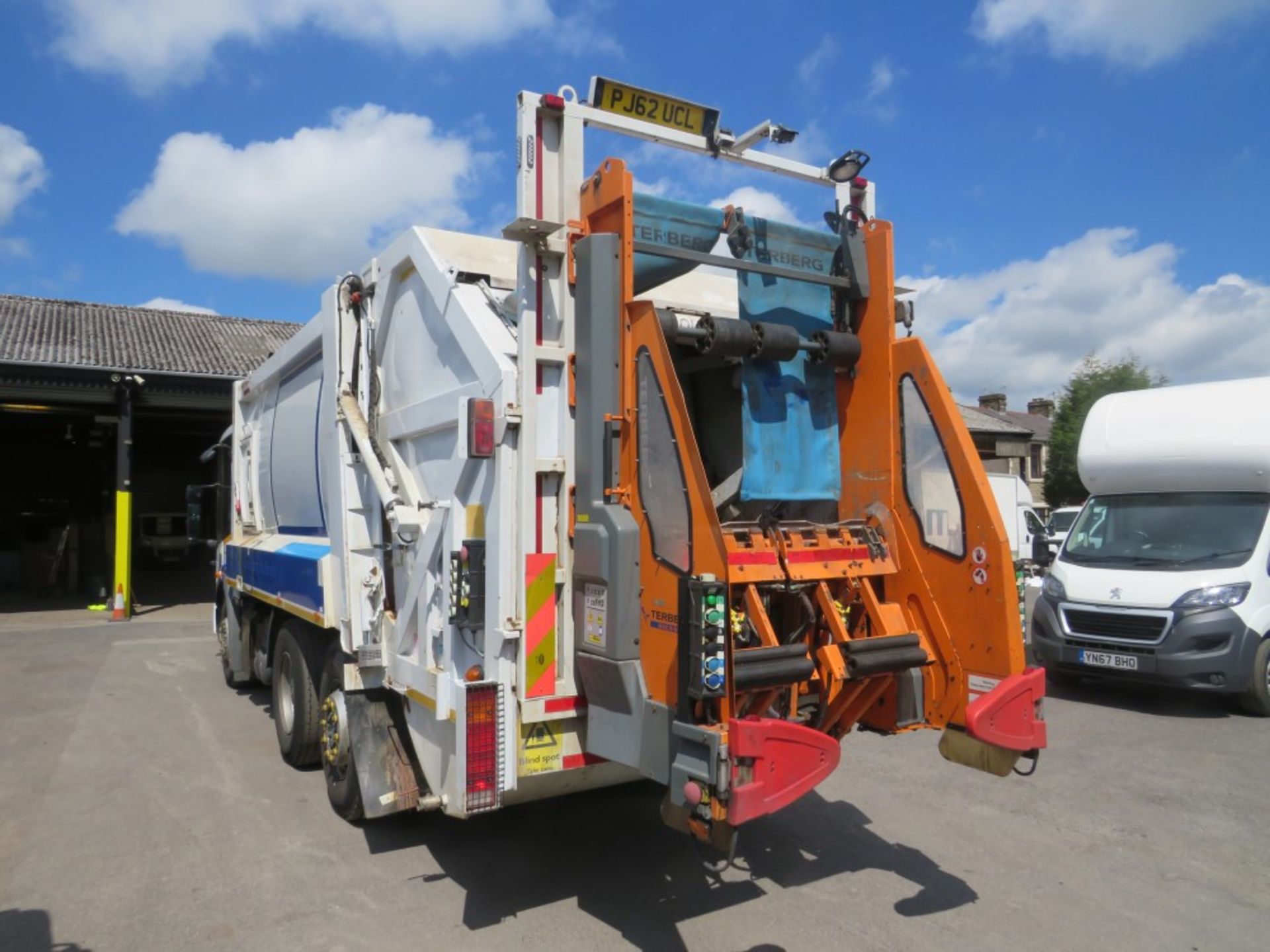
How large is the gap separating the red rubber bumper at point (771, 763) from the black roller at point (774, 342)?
5.15 feet

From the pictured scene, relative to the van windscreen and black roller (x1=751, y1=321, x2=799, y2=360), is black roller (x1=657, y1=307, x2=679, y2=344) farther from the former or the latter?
the van windscreen

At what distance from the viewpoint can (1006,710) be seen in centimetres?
362

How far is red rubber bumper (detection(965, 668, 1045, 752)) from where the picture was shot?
358 centimetres

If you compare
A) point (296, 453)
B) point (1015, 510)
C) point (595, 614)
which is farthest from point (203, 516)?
point (1015, 510)

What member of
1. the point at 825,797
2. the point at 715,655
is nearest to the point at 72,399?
the point at 825,797

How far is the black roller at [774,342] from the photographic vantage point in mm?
3840

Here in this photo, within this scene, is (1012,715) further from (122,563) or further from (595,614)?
(122,563)

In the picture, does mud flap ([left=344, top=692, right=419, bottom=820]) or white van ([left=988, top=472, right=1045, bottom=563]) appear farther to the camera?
white van ([left=988, top=472, right=1045, bottom=563])

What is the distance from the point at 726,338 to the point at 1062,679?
301 inches

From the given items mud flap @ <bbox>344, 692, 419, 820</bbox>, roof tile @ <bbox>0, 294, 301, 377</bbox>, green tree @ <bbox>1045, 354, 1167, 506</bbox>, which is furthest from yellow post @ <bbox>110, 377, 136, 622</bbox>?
green tree @ <bbox>1045, 354, 1167, 506</bbox>

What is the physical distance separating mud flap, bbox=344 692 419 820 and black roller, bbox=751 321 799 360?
2.60 m

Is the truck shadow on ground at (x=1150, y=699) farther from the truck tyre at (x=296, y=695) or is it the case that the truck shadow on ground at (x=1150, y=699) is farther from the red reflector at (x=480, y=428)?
the red reflector at (x=480, y=428)

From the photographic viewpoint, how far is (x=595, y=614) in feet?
11.4

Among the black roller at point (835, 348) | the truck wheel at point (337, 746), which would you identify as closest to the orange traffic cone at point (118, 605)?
the truck wheel at point (337, 746)
